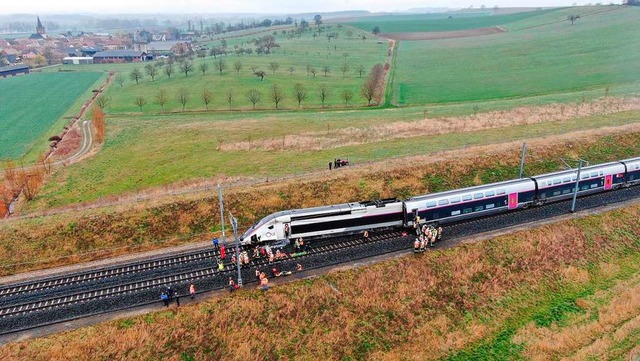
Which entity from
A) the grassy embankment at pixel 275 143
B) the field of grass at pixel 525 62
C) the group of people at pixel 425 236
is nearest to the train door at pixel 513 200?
the group of people at pixel 425 236

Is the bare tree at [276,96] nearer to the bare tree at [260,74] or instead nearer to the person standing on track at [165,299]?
the bare tree at [260,74]

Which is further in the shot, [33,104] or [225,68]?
[225,68]

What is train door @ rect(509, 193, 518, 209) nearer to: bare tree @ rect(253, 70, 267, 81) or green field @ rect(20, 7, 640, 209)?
green field @ rect(20, 7, 640, 209)

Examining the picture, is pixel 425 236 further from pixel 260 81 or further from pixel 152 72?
pixel 152 72

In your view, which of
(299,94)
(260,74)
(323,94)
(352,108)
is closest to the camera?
(352,108)

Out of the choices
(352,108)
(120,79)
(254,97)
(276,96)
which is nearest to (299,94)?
(276,96)

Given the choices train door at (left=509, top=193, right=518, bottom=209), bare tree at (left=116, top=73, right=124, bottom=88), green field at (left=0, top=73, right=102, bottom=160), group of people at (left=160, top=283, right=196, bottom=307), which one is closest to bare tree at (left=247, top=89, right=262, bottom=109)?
green field at (left=0, top=73, right=102, bottom=160)

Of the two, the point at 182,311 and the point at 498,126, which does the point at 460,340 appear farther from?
the point at 498,126
